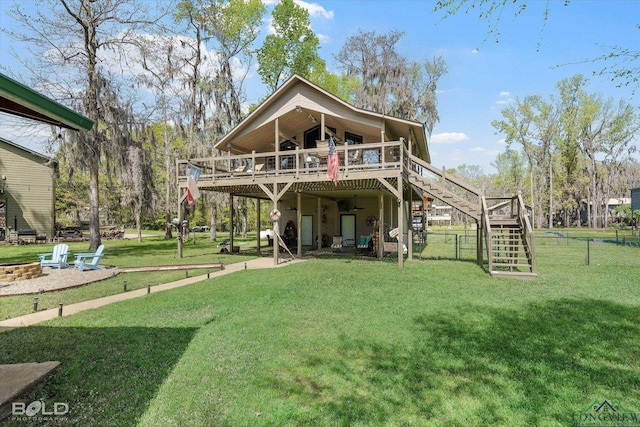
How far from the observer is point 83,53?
17.9 m

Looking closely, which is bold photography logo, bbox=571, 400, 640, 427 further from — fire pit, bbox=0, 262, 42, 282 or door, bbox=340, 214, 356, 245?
door, bbox=340, 214, 356, 245

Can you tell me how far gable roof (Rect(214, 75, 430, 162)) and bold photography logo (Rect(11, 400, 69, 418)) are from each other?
12849 mm

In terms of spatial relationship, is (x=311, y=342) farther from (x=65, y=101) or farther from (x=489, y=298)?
(x=65, y=101)

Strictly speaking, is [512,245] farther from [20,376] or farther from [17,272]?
[17,272]

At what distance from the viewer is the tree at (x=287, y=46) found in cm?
2759

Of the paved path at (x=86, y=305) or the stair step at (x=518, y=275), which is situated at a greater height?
Result: the stair step at (x=518, y=275)

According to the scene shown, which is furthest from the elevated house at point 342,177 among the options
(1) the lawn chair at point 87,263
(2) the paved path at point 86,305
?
(1) the lawn chair at point 87,263

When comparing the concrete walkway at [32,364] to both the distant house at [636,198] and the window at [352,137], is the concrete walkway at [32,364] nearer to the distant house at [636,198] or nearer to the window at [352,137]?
the window at [352,137]

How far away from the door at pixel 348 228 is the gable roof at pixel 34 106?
15.6 meters

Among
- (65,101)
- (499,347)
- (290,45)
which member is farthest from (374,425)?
(290,45)

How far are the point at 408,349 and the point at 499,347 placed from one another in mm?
1298

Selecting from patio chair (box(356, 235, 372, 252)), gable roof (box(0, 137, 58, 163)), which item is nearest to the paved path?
patio chair (box(356, 235, 372, 252))

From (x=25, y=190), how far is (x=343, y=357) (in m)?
30.1

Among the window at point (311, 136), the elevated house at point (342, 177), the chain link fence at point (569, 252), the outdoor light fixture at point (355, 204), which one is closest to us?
the elevated house at point (342, 177)
